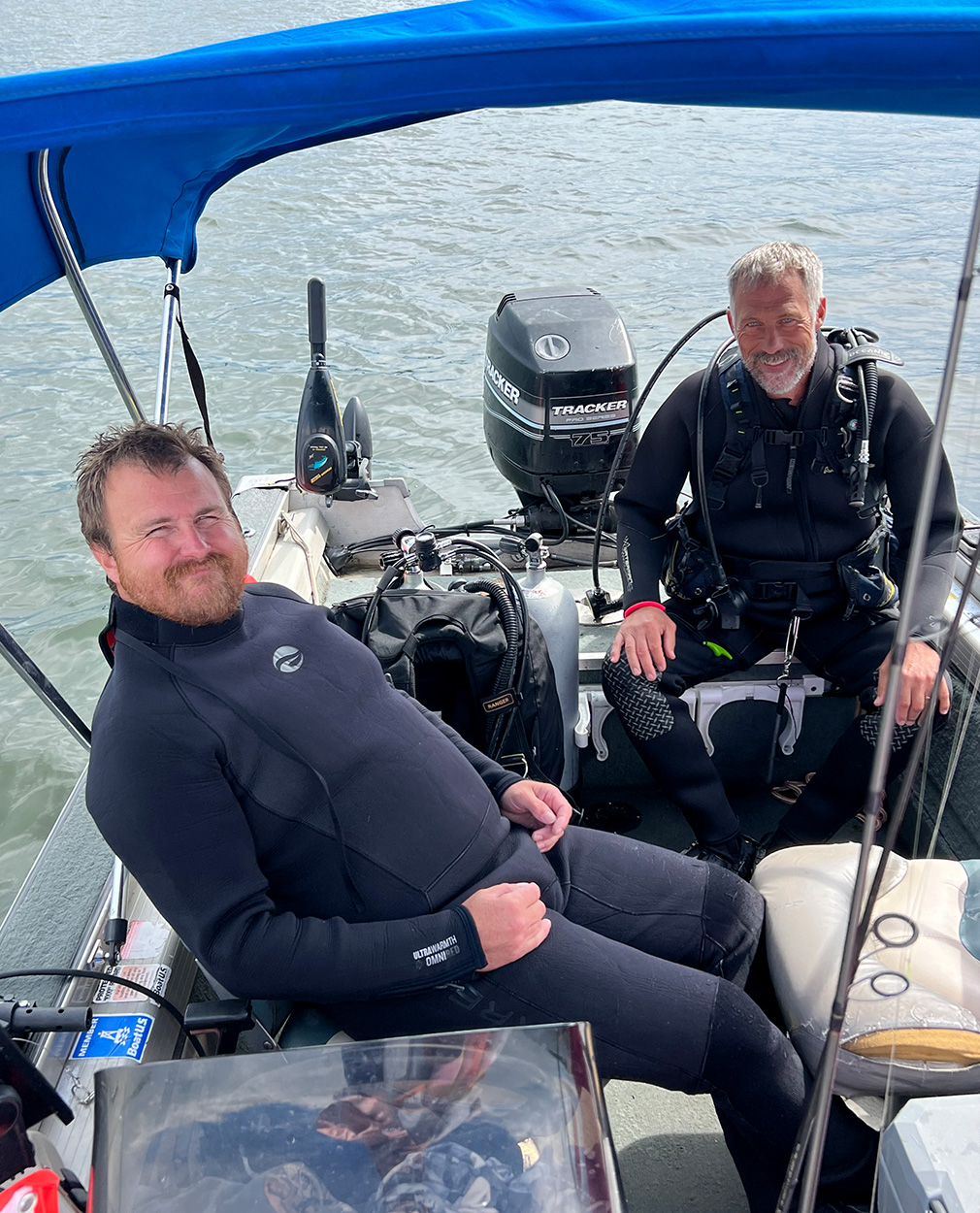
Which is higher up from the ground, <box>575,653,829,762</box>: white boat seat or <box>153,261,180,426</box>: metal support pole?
<box>153,261,180,426</box>: metal support pole

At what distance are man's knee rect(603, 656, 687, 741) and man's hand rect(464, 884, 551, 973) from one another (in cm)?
88

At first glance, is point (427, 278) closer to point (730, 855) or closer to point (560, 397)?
point (560, 397)

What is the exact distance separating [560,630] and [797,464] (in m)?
0.66

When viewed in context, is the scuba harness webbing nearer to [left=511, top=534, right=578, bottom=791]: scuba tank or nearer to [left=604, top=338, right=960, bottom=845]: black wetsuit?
[left=604, top=338, right=960, bottom=845]: black wetsuit

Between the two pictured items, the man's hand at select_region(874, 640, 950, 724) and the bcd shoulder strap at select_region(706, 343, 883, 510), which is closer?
the man's hand at select_region(874, 640, 950, 724)

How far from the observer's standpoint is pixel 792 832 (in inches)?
92.9

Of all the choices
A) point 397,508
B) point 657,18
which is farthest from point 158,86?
point 397,508

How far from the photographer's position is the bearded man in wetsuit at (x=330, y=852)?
142 centimetres

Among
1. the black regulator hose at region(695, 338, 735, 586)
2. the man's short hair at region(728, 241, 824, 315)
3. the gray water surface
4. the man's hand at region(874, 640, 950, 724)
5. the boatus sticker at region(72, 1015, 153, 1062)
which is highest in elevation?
the man's short hair at region(728, 241, 824, 315)

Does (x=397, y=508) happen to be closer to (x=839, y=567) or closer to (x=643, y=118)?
(x=839, y=567)

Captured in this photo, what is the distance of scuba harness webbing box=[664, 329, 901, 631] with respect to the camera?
7.65 feet

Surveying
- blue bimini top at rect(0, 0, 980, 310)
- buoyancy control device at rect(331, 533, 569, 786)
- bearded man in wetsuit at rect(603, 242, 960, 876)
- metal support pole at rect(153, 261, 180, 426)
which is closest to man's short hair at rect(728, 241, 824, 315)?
bearded man in wetsuit at rect(603, 242, 960, 876)

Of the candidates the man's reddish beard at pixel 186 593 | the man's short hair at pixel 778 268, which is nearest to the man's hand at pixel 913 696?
the man's short hair at pixel 778 268

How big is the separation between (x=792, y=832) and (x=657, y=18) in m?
1.78
